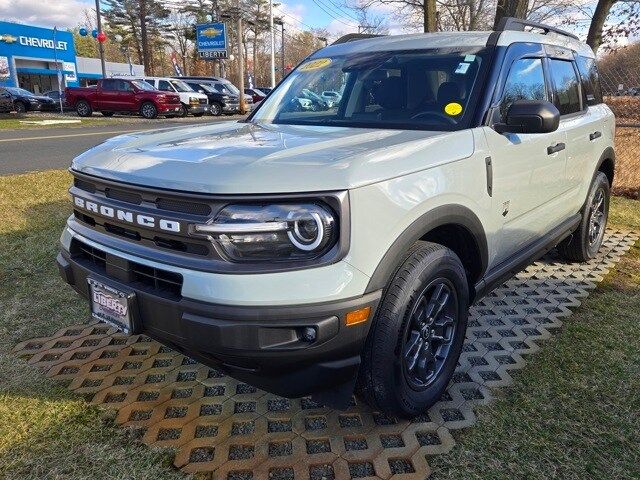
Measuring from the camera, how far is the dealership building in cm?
3859

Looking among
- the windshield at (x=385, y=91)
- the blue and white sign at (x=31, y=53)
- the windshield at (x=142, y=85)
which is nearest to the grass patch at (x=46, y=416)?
the windshield at (x=385, y=91)

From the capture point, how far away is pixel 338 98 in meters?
3.48

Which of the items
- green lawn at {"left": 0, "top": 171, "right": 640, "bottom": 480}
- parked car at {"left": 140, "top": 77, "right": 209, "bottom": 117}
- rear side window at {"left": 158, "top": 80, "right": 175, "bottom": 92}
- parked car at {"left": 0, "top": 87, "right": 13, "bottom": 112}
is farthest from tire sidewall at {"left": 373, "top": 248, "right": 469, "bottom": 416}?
parked car at {"left": 0, "top": 87, "right": 13, "bottom": 112}

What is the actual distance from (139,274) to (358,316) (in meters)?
0.96

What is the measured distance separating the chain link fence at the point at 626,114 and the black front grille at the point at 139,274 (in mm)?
8020

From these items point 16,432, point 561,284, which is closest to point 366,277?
point 16,432

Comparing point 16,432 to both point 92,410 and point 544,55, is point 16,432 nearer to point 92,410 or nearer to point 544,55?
point 92,410

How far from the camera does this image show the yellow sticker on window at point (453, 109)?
284cm

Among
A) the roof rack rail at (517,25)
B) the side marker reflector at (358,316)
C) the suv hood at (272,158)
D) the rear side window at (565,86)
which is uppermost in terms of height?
the roof rack rail at (517,25)

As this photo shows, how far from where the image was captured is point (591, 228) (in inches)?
191

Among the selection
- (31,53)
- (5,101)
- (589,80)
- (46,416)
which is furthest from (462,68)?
(31,53)

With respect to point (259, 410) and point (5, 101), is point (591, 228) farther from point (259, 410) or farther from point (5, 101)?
point (5, 101)

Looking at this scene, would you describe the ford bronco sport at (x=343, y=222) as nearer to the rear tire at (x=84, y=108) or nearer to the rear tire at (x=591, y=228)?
the rear tire at (x=591, y=228)

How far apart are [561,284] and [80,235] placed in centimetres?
368
